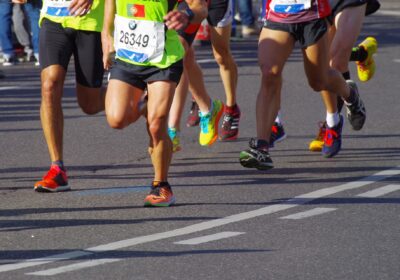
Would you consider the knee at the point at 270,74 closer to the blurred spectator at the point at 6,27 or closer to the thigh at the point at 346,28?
the thigh at the point at 346,28

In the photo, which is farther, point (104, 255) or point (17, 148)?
point (17, 148)

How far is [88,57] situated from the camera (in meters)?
9.71

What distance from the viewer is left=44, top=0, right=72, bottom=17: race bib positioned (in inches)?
376

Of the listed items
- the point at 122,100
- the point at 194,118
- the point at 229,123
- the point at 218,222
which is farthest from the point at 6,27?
the point at 218,222

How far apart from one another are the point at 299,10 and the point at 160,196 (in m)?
2.03

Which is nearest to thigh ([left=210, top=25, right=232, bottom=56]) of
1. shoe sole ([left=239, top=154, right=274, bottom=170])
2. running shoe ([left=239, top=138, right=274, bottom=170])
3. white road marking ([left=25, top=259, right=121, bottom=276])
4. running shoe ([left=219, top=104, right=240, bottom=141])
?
running shoe ([left=219, top=104, right=240, bottom=141])

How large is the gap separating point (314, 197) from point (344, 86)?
194 centimetres

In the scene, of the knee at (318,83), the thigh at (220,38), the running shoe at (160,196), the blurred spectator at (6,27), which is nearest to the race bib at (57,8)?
the running shoe at (160,196)

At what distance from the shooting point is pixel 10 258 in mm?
7422

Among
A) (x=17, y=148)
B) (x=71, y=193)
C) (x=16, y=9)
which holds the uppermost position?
(x=71, y=193)

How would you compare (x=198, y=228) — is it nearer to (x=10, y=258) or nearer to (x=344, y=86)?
(x=10, y=258)

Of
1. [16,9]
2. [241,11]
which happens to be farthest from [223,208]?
[241,11]

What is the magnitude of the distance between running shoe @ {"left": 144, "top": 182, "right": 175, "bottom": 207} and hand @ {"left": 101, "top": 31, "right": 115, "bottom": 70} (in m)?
0.91

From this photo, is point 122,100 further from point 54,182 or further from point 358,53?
point 358,53
